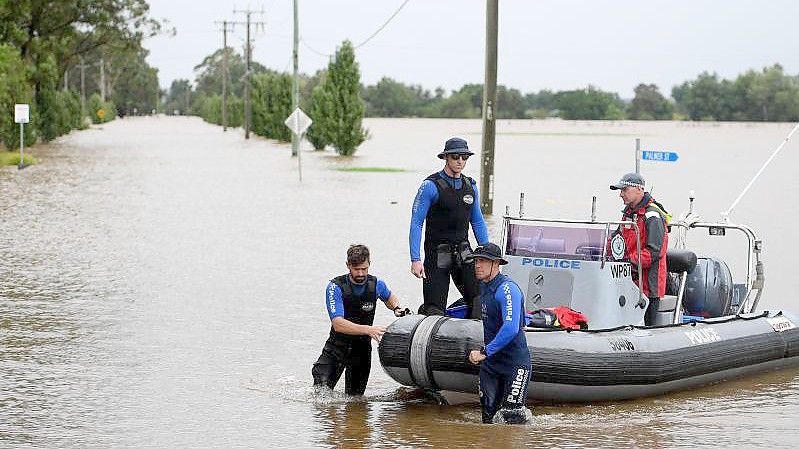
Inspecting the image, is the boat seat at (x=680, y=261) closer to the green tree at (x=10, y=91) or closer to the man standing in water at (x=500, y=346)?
the man standing in water at (x=500, y=346)

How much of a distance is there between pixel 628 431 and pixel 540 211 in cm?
2136

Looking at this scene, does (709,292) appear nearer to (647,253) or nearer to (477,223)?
(647,253)

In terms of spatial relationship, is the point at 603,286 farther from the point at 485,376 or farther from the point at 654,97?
the point at 654,97

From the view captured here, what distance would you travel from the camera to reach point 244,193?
36.2 metres

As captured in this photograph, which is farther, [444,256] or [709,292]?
[709,292]

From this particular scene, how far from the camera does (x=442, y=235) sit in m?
11.6

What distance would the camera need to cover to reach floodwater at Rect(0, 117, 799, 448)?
32.8 ft

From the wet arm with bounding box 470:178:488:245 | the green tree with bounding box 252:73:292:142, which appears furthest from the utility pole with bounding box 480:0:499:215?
the green tree with bounding box 252:73:292:142

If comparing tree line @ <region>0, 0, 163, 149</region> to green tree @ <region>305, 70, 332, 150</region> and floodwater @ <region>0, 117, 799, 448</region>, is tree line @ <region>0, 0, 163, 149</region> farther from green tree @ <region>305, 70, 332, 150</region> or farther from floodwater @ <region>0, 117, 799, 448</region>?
floodwater @ <region>0, 117, 799, 448</region>

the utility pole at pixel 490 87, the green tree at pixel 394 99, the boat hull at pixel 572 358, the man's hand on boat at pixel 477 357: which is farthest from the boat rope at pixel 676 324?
the green tree at pixel 394 99

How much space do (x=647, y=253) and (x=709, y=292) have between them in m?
1.27

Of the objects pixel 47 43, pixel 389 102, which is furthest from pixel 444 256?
pixel 389 102

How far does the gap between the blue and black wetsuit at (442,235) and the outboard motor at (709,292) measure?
2.44m

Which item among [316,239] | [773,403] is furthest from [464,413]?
[316,239]
